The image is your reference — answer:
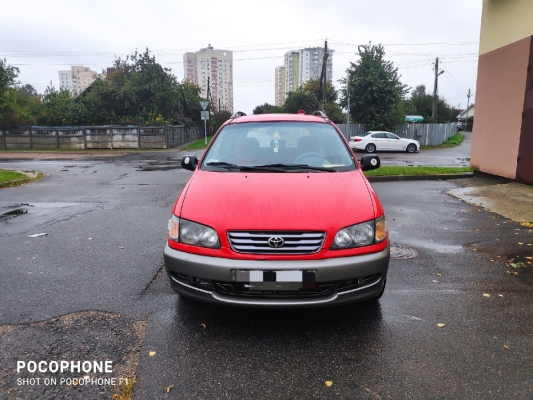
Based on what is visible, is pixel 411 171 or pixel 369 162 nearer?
pixel 369 162

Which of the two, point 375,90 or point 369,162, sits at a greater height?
point 375,90

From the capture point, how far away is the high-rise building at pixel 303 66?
236ft

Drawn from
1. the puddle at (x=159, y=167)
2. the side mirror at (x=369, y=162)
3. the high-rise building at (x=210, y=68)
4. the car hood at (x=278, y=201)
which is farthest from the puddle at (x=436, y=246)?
the high-rise building at (x=210, y=68)

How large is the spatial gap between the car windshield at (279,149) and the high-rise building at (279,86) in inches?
3254

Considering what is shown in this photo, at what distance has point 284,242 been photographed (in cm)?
286

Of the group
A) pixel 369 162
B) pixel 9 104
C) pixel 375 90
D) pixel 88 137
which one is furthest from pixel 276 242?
pixel 9 104

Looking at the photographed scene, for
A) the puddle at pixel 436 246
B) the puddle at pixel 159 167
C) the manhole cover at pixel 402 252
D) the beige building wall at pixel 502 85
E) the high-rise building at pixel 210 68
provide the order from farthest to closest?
the high-rise building at pixel 210 68 → the puddle at pixel 159 167 → the beige building wall at pixel 502 85 → the puddle at pixel 436 246 → the manhole cover at pixel 402 252

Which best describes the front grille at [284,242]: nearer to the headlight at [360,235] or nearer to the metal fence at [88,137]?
the headlight at [360,235]

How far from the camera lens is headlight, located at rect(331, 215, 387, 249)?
2943 mm

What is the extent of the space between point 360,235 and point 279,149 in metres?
1.54

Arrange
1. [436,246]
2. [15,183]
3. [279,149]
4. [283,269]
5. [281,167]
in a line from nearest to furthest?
[283,269] → [281,167] → [279,149] → [436,246] → [15,183]

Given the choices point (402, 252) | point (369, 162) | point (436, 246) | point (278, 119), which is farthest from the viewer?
point (436, 246)

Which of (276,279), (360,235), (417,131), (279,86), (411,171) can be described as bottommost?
(411,171)

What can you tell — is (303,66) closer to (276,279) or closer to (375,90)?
(375,90)
